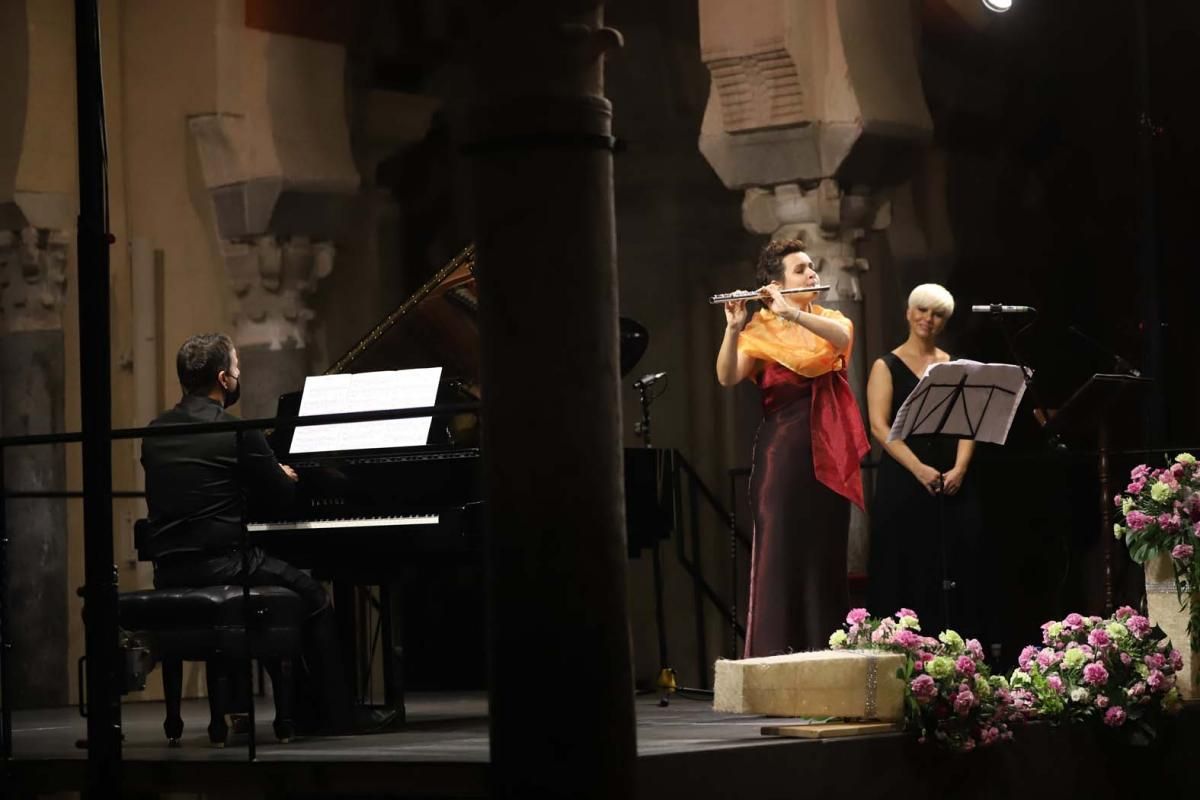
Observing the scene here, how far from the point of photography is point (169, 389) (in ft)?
38.4

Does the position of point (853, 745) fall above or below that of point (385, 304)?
below

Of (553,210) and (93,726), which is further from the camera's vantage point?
(93,726)

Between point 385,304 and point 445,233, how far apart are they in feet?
1.82

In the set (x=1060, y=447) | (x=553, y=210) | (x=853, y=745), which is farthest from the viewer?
(x=1060, y=447)

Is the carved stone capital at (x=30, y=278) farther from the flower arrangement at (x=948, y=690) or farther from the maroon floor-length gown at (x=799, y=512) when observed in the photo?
the flower arrangement at (x=948, y=690)

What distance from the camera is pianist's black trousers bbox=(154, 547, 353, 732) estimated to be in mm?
7375

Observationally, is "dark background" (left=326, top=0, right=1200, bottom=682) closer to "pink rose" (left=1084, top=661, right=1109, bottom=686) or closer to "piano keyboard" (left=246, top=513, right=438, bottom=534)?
"pink rose" (left=1084, top=661, right=1109, bottom=686)

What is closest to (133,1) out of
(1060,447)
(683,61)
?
(683,61)

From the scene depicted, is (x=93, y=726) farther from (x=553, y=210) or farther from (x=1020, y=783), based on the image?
(x=1020, y=783)

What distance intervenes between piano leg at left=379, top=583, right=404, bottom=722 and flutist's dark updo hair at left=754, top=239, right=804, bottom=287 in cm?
173

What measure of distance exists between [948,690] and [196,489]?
2524mm

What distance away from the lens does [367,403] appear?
25.2ft

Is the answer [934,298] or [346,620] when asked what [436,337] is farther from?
[934,298]

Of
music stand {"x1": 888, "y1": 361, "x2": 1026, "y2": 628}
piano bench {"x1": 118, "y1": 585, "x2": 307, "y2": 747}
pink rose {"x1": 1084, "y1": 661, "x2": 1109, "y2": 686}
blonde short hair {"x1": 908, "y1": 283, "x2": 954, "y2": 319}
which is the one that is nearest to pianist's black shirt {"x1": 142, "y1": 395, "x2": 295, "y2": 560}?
piano bench {"x1": 118, "y1": 585, "x2": 307, "y2": 747}
